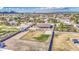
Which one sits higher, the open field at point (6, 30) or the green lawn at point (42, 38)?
the open field at point (6, 30)

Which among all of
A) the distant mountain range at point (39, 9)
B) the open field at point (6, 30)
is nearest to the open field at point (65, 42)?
the distant mountain range at point (39, 9)

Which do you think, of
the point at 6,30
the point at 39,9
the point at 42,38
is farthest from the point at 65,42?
the point at 6,30

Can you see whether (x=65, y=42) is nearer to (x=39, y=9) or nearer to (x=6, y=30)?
(x=39, y=9)

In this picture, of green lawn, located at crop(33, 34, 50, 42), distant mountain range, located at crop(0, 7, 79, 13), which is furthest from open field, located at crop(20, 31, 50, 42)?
distant mountain range, located at crop(0, 7, 79, 13)

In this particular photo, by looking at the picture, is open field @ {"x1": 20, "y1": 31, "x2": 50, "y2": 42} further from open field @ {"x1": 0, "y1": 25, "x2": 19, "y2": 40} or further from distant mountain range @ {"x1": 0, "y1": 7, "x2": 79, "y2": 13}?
distant mountain range @ {"x1": 0, "y1": 7, "x2": 79, "y2": 13}

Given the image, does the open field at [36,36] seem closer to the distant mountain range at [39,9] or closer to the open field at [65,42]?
the open field at [65,42]

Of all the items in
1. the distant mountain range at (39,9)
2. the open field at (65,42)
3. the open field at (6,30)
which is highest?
the distant mountain range at (39,9)
